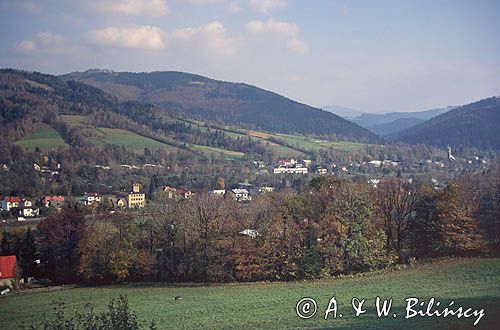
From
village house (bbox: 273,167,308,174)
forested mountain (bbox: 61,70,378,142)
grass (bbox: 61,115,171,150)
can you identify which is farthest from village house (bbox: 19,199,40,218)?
forested mountain (bbox: 61,70,378,142)

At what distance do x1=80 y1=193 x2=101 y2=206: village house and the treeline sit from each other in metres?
7.68

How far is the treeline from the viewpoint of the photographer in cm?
1358

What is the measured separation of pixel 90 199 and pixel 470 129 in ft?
149

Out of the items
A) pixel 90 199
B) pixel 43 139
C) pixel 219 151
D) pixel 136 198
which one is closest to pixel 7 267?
pixel 90 199

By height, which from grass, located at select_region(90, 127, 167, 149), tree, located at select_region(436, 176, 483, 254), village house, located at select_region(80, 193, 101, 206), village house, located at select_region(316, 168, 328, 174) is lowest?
tree, located at select_region(436, 176, 483, 254)

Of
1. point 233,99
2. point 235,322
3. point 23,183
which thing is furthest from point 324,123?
point 235,322

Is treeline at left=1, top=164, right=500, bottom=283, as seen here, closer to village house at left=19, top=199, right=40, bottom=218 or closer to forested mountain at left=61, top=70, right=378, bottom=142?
village house at left=19, top=199, right=40, bottom=218

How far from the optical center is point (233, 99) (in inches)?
4395

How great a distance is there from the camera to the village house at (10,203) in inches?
818

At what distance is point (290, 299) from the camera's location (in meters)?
9.62

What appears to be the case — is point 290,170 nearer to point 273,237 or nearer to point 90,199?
point 90,199

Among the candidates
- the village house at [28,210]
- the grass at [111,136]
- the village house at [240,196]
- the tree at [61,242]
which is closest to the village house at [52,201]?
the village house at [28,210]

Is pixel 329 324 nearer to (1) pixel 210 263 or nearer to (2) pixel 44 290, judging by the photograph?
(1) pixel 210 263

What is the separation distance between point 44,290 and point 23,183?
12184mm
